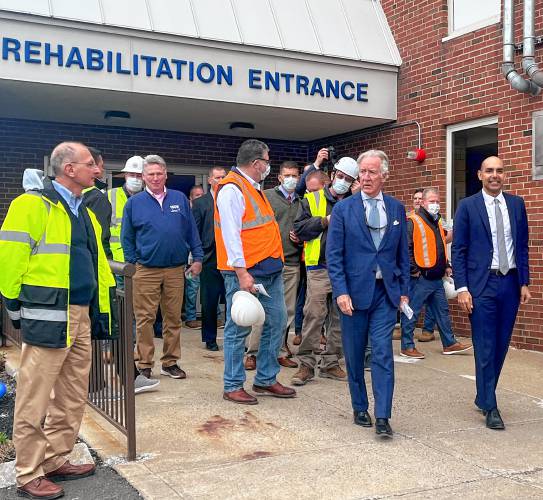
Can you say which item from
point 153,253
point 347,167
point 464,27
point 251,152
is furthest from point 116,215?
point 464,27

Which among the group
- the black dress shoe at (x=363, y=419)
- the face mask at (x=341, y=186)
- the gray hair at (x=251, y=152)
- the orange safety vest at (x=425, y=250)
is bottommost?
the black dress shoe at (x=363, y=419)

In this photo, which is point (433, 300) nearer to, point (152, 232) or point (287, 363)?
point (287, 363)

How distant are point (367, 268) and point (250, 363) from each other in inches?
88.4

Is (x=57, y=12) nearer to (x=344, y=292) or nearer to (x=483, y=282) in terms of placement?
(x=344, y=292)

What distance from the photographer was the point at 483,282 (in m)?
4.83

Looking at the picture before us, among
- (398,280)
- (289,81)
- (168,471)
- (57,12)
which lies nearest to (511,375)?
(398,280)

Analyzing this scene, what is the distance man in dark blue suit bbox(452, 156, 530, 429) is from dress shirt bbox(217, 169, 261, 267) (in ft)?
5.09

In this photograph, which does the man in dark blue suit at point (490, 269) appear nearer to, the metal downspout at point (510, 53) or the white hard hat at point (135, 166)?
the white hard hat at point (135, 166)

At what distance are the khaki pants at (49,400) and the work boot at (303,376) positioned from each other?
2.41m

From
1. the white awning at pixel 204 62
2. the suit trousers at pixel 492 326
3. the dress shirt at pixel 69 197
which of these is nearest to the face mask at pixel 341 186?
the suit trousers at pixel 492 326

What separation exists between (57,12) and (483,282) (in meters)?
5.45

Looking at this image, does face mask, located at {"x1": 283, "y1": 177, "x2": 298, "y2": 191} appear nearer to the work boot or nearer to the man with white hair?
the man with white hair

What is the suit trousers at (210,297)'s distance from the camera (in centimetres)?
755

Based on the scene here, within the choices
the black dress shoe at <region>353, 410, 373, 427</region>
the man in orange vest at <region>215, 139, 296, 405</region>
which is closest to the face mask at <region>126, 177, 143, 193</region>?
the man in orange vest at <region>215, 139, 296, 405</region>
